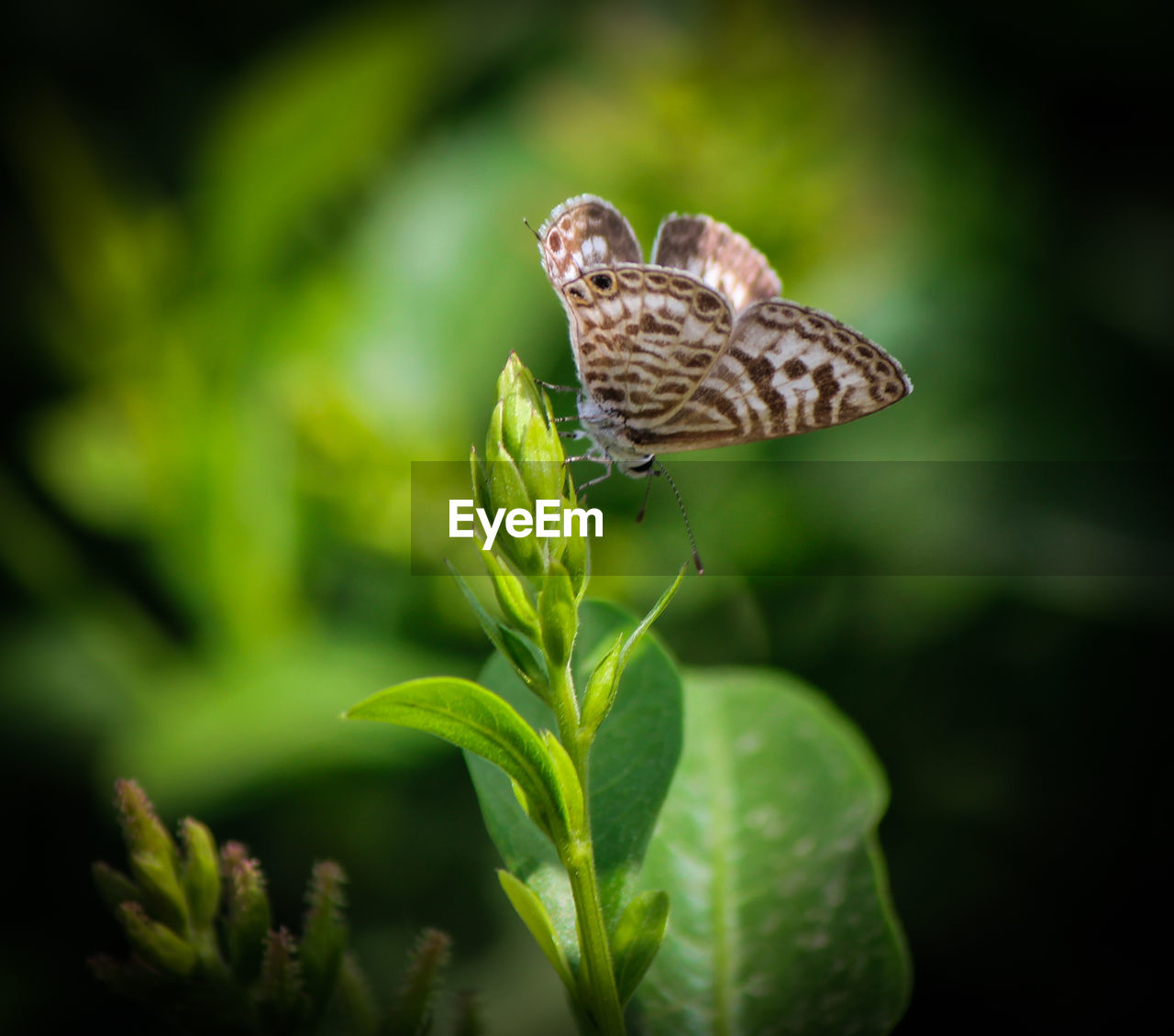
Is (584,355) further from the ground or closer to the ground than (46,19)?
closer to the ground

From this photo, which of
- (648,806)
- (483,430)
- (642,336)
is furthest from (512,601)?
(483,430)

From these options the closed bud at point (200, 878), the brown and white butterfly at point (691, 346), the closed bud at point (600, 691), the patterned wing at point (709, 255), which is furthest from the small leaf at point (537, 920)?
the patterned wing at point (709, 255)

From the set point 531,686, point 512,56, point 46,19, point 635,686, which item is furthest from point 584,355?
point 46,19

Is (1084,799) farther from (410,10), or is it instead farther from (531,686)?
(410,10)

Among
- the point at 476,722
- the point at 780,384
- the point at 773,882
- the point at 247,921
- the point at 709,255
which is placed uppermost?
Answer: the point at 709,255

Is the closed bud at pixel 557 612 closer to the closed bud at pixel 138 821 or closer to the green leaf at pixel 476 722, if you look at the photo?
the green leaf at pixel 476 722

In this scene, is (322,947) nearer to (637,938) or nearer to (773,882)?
(637,938)
